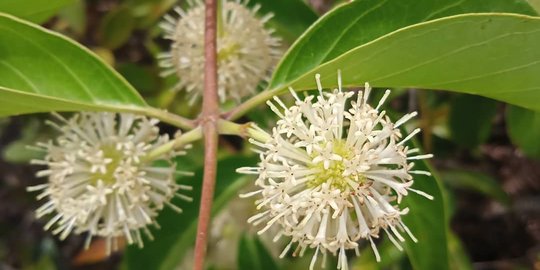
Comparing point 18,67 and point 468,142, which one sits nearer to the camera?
point 18,67

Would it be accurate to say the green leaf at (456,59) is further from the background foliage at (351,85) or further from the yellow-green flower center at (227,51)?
the yellow-green flower center at (227,51)

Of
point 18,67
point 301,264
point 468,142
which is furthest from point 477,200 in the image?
point 18,67

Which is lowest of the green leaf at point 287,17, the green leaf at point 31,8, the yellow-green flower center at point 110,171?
the yellow-green flower center at point 110,171

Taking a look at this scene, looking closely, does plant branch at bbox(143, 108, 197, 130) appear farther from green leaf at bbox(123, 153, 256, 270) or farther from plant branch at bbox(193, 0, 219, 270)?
green leaf at bbox(123, 153, 256, 270)

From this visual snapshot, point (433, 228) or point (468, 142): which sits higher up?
point (468, 142)

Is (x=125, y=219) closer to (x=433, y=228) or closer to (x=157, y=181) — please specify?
(x=157, y=181)

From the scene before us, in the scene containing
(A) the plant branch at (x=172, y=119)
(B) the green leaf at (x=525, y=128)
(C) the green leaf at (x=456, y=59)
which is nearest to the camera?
(C) the green leaf at (x=456, y=59)

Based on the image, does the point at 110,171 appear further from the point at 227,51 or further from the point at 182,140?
the point at 227,51

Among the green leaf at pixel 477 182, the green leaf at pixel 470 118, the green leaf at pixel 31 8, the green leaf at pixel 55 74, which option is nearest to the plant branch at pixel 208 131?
the green leaf at pixel 55 74
